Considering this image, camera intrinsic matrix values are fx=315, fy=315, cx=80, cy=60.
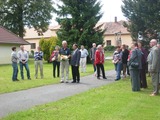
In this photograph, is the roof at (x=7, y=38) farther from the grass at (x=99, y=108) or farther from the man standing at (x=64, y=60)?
the grass at (x=99, y=108)

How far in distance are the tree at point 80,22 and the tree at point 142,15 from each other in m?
17.7

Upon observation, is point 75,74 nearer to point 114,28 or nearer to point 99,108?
point 99,108

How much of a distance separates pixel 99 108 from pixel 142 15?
824 cm

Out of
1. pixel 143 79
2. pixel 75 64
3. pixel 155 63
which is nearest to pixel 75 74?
pixel 75 64

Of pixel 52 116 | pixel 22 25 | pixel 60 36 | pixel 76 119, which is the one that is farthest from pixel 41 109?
pixel 22 25

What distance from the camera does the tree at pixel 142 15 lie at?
1546 centimetres

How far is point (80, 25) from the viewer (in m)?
36.3

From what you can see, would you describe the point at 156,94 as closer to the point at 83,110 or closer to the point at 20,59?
the point at 83,110

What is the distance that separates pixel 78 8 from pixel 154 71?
2547 cm

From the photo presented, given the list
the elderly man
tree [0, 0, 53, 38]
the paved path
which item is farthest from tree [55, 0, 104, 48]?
the elderly man

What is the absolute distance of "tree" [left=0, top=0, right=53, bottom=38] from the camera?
2124 inches

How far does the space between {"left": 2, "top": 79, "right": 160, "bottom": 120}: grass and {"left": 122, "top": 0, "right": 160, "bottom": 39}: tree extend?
17.0ft

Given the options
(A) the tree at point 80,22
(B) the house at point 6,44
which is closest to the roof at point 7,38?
(B) the house at point 6,44

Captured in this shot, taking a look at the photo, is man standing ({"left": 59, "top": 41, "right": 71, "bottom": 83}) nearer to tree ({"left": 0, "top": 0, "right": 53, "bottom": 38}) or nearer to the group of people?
the group of people
